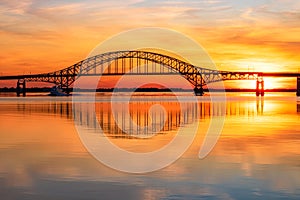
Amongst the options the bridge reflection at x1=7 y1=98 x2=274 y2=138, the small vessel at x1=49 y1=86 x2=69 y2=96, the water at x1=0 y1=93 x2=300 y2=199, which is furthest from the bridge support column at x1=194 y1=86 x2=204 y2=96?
the water at x1=0 y1=93 x2=300 y2=199

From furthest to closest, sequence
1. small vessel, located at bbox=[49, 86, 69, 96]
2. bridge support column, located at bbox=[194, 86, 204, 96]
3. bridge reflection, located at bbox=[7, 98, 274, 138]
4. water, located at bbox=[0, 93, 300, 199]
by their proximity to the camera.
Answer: small vessel, located at bbox=[49, 86, 69, 96], bridge support column, located at bbox=[194, 86, 204, 96], bridge reflection, located at bbox=[7, 98, 274, 138], water, located at bbox=[0, 93, 300, 199]

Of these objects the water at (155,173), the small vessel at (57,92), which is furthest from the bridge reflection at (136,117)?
the small vessel at (57,92)

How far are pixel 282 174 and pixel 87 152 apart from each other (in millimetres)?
7102

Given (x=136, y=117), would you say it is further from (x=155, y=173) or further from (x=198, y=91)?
(x=198, y=91)

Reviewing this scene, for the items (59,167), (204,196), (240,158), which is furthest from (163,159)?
(204,196)

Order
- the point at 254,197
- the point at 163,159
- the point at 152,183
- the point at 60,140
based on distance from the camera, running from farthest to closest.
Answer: the point at 60,140
the point at 163,159
the point at 152,183
the point at 254,197

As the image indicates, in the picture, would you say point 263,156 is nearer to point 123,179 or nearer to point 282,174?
point 282,174

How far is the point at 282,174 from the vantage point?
13.9 metres

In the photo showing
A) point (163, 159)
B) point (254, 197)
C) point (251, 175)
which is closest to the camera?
point (254, 197)

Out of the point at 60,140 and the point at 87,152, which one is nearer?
the point at 87,152

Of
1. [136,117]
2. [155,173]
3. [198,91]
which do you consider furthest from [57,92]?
[155,173]

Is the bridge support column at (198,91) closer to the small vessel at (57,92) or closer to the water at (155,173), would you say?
the small vessel at (57,92)

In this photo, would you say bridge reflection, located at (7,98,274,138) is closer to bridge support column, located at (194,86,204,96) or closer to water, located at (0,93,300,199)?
water, located at (0,93,300,199)

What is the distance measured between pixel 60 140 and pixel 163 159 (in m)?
7.25
